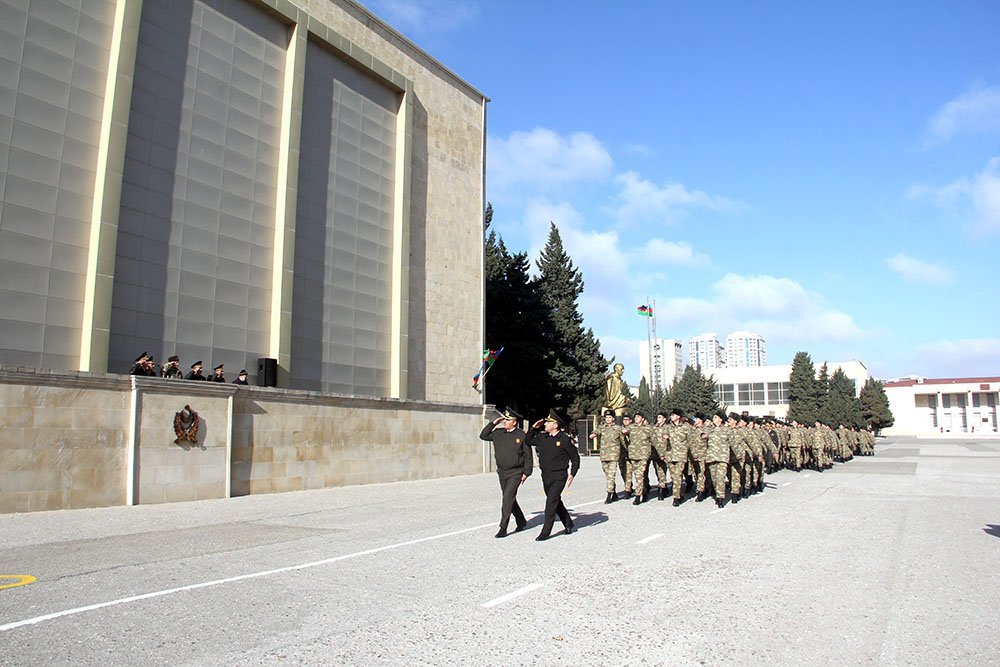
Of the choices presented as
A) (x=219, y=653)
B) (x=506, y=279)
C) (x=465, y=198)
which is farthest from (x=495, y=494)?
(x=506, y=279)

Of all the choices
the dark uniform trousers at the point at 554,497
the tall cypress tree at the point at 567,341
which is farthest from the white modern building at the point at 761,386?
the dark uniform trousers at the point at 554,497

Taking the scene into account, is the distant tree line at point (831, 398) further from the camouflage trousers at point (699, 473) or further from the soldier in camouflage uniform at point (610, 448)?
the soldier in camouflage uniform at point (610, 448)

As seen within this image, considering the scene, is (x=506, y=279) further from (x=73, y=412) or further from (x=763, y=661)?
(x=763, y=661)

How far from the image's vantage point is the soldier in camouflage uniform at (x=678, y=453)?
14.6 m

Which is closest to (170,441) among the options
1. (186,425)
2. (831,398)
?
(186,425)

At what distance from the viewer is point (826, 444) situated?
28297mm

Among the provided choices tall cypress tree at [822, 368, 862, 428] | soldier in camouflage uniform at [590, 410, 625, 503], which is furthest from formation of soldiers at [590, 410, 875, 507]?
tall cypress tree at [822, 368, 862, 428]

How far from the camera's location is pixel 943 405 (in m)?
106

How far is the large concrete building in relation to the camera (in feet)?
51.6

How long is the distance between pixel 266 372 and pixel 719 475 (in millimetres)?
12894

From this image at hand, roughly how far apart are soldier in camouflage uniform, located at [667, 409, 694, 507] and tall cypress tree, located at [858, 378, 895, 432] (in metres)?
87.4

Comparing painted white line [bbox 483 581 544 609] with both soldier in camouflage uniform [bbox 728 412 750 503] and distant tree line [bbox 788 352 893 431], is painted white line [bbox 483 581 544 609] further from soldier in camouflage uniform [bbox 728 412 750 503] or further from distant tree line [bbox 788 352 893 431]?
distant tree line [bbox 788 352 893 431]

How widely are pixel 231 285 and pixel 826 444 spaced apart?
2188 centimetres

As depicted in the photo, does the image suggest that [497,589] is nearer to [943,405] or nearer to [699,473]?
[699,473]
